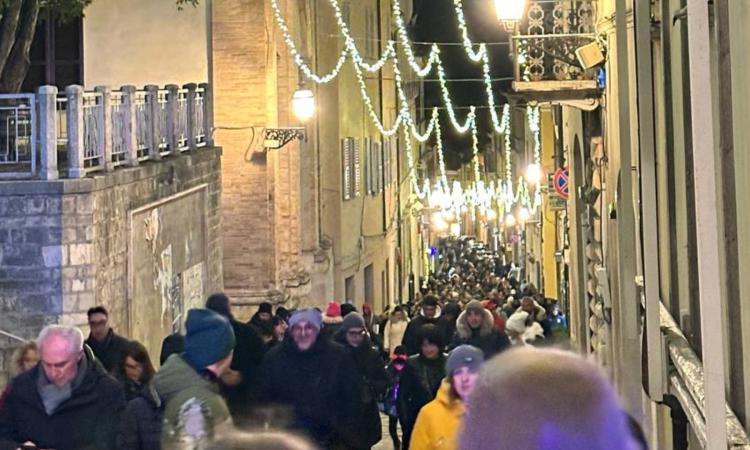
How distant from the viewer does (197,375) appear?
689 centimetres

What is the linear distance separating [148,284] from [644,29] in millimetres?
8817

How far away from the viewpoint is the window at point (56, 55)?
21.0 meters

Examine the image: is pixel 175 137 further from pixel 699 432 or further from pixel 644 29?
pixel 699 432

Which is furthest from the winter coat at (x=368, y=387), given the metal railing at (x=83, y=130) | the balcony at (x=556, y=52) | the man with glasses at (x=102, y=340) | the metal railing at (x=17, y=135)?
the balcony at (x=556, y=52)

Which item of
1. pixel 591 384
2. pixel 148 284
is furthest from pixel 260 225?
pixel 591 384

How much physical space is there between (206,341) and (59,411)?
0.83 m

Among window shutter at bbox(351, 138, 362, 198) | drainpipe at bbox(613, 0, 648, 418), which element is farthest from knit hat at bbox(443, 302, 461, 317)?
window shutter at bbox(351, 138, 362, 198)

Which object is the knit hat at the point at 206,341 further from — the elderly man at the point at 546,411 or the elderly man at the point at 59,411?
the elderly man at the point at 546,411

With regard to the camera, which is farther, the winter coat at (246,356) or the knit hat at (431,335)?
the knit hat at (431,335)

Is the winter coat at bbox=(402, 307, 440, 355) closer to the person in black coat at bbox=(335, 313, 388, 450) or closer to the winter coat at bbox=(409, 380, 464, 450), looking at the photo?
the person in black coat at bbox=(335, 313, 388, 450)

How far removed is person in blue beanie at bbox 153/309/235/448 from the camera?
6.34 metres

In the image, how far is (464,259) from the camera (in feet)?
239

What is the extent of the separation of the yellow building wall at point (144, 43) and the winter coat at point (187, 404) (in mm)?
14650

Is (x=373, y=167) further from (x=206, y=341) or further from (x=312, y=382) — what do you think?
(x=206, y=341)
